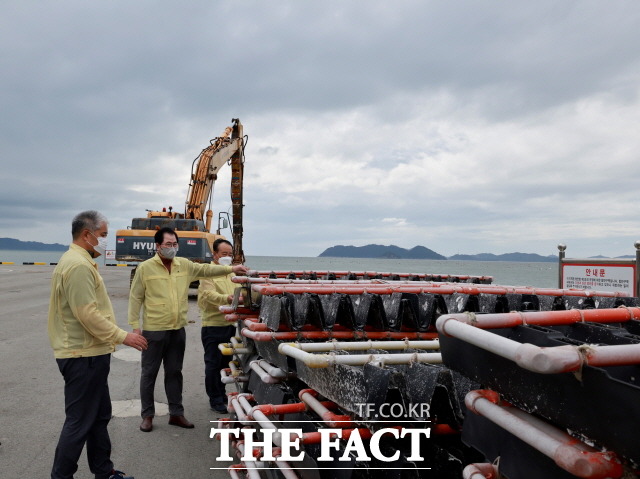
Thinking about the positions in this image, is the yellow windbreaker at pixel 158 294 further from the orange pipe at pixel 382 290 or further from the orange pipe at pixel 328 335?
the orange pipe at pixel 328 335

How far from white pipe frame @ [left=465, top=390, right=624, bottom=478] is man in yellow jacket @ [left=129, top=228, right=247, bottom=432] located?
423 cm

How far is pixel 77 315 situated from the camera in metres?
4.16

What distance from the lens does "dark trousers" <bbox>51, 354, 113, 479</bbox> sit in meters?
4.09

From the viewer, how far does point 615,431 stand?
1.52 m

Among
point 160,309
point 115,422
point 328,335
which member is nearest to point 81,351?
point 160,309

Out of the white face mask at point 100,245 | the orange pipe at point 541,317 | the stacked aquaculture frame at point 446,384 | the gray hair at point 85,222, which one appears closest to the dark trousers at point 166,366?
the stacked aquaculture frame at point 446,384

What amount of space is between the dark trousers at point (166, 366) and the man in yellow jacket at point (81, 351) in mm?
1488

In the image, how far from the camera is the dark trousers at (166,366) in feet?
19.4

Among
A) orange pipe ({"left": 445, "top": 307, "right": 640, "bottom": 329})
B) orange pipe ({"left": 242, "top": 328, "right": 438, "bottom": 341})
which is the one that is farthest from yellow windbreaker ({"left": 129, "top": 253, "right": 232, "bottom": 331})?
orange pipe ({"left": 445, "top": 307, "right": 640, "bottom": 329})

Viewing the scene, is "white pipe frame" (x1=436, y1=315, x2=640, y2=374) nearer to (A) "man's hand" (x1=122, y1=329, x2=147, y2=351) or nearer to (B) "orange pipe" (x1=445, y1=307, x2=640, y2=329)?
(B) "orange pipe" (x1=445, y1=307, x2=640, y2=329)

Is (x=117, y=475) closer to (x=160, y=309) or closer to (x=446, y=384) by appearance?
(x=160, y=309)

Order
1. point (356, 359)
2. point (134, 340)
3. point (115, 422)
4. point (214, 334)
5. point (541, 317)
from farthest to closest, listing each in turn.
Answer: point (214, 334) < point (115, 422) < point (134, 340) < point (356, 359) < point (541, 317)

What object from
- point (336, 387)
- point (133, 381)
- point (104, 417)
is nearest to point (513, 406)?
point (336, 387)

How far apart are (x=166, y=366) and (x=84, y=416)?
6.31ft
